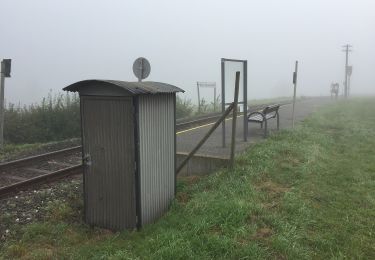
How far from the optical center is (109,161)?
6.25 meters

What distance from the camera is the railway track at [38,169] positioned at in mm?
8062

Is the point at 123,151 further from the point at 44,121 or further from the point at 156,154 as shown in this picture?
the point at 44,121

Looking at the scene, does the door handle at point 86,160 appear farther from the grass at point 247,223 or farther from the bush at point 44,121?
the bush at point 44,121

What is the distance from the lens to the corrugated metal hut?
5.99 metres

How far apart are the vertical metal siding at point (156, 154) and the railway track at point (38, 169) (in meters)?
2.96

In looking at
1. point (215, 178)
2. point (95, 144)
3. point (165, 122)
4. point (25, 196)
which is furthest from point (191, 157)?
point (25, 196)

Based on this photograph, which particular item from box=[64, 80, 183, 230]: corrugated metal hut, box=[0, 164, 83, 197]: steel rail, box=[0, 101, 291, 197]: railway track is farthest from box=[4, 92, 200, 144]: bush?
box=[64, 80, 183, 230]: corrugated metal hut

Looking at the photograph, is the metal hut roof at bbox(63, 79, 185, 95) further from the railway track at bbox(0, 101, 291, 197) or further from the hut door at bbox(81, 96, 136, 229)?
the railway track at bbox(0, 101, 291, 197)

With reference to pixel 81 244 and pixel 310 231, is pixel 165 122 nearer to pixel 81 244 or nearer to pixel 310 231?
pixel 81 244

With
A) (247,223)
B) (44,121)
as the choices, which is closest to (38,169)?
(247,223)

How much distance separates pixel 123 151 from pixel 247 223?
2.03 meters

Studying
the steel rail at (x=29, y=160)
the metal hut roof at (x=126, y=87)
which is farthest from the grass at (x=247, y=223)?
the steel rail at (x=29, y=160)

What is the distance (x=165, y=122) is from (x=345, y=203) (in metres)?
3.10

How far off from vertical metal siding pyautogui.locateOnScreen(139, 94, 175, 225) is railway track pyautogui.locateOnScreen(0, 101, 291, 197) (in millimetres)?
2956
